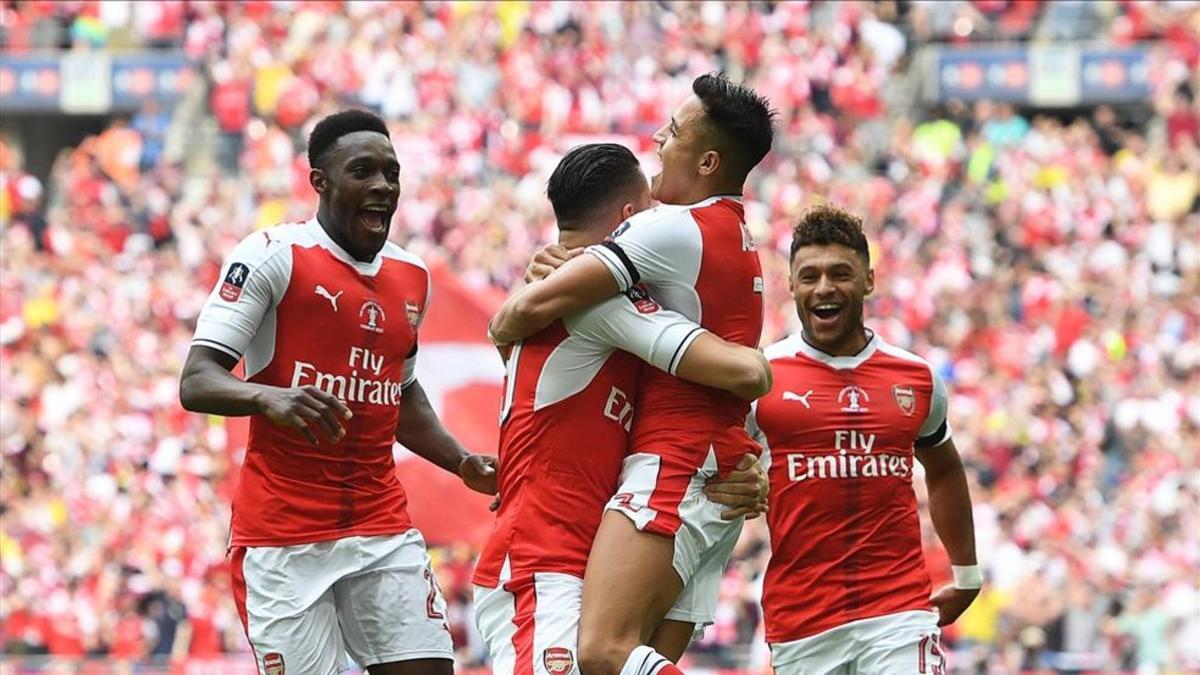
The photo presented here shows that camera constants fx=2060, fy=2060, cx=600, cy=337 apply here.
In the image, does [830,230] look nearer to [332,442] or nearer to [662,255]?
[662,255]

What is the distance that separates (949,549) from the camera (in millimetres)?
7844

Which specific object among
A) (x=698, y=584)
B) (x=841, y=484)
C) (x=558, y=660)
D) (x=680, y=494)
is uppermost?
(x=841, y=484)

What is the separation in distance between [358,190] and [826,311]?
1776mm

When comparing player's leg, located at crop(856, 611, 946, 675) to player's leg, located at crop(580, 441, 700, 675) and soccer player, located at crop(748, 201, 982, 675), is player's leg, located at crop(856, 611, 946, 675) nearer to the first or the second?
soccer player, located at crop(748, 201, 982, 675)

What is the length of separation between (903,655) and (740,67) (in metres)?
17.8

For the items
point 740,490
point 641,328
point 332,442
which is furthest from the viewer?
point 332,442

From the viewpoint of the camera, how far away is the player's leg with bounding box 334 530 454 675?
22.8 feet

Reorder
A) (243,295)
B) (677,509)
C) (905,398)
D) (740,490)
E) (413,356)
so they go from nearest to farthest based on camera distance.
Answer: (677,509)
(740,490)
(243,295)
(413,356)
(905,398)

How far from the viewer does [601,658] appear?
583 centimetres

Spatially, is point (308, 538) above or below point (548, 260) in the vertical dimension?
below

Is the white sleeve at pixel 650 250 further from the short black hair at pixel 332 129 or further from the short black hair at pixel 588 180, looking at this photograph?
the short black hair at pixel 332 129

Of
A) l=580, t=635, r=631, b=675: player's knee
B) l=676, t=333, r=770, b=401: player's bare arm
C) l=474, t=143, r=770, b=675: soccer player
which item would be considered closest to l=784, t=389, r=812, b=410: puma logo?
l=474, t=143, r=770, b=675: soccer player

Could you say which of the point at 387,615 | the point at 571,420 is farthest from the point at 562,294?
the point at 387,615

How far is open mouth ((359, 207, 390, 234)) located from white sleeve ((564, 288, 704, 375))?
3.68 ft
